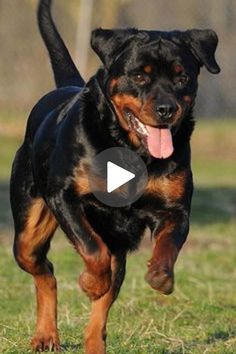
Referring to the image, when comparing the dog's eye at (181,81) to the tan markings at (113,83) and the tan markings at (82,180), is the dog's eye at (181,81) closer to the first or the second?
the tan markings at (113,83)

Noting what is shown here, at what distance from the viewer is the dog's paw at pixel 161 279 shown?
5168 millimetres

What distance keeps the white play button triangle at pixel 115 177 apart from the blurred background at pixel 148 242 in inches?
33.8

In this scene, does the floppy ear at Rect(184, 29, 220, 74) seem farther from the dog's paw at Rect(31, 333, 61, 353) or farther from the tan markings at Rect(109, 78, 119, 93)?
the dog's paw at Rect(31, 333, 61, 353)

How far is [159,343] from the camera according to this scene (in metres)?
6.12

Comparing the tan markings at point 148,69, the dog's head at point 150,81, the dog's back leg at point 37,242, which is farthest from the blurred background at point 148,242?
the tan markings at point 148,69

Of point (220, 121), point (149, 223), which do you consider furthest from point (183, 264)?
point (220, 121)

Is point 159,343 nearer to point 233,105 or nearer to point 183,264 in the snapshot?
point 183,264

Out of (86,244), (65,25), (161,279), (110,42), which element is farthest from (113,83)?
(65,25)

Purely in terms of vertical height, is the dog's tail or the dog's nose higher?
the dog's nose

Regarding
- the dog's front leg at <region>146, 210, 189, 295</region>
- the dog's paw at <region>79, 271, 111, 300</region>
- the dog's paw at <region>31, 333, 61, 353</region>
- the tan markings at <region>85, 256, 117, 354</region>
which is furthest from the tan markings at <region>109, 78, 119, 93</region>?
the dog's paw at <region>31, 333, 61, 353</region>

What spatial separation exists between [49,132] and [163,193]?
0.91 m

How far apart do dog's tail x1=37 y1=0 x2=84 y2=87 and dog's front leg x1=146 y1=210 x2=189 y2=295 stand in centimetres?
178

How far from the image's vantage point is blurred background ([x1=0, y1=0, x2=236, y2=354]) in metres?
6.62

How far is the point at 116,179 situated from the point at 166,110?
445 millimetres
